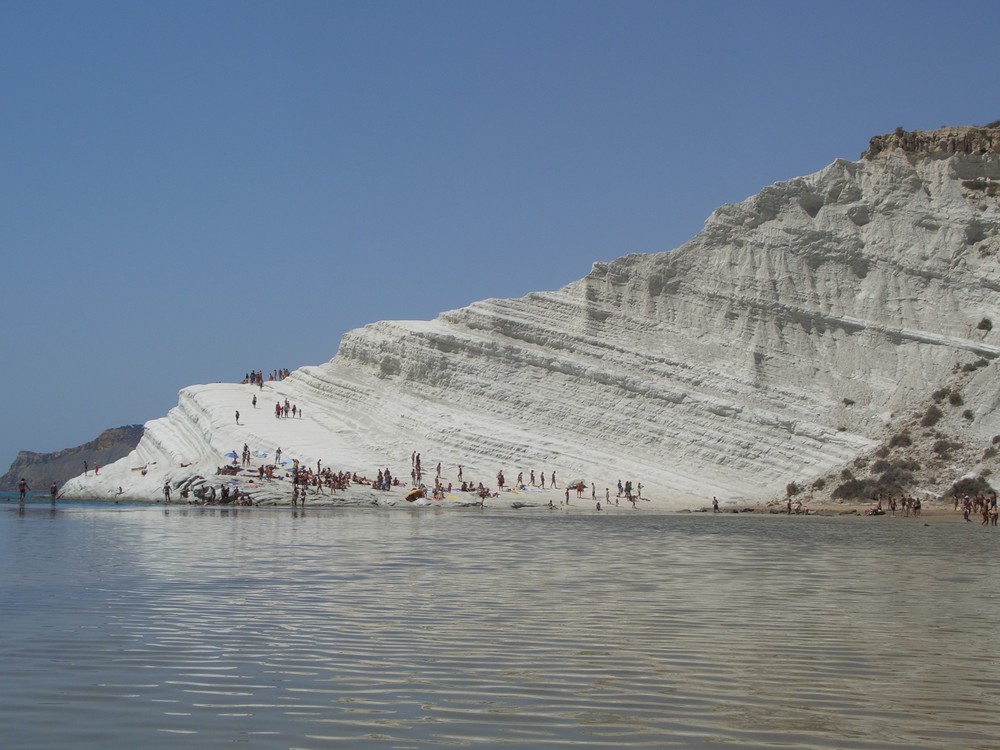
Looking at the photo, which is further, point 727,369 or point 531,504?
point 727,369

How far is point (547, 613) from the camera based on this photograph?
9984 millimetres

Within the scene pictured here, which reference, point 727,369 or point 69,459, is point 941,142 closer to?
point 727,369

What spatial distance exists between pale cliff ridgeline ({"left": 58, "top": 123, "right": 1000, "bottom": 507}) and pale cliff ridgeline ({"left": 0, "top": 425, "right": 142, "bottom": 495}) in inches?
2604

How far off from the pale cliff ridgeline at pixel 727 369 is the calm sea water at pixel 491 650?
1057 inches

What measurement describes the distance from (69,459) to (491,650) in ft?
394

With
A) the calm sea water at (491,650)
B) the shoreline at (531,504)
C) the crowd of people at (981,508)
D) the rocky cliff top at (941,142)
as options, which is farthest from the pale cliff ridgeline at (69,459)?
the calm sea water at (491,650)

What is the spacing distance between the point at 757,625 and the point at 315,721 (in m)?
4.57

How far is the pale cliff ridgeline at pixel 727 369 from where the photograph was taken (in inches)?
1714

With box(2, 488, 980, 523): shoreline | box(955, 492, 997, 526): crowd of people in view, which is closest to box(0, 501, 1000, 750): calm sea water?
box(955, 492, 997, 526): crowd of people

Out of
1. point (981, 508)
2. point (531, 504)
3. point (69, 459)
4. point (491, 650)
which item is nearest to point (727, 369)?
point (531, 504)

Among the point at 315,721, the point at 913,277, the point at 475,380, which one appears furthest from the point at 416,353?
the point at 315,721

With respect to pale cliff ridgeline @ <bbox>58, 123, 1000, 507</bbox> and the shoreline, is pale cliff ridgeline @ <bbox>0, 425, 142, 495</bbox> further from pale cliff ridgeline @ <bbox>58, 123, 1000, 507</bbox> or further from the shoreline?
the shoreline

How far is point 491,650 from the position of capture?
8.00 meters

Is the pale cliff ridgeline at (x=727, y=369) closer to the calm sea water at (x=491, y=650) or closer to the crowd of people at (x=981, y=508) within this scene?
the crowd of people at (x=981, y=508)
